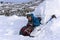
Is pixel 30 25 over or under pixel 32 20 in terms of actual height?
under

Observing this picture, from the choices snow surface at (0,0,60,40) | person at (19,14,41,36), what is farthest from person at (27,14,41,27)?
snow surface at (0,0,60,40)

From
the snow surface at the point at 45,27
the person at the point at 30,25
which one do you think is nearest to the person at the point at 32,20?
the person at the point at 30,25

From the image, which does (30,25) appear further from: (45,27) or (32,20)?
(45,27)

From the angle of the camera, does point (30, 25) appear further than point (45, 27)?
Yes

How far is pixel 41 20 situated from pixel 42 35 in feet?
4.23

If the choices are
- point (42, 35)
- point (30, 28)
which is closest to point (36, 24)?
point (30, 28)

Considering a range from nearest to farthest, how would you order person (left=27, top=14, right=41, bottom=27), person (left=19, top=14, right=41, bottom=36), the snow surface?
the snow surface → person (left=19, top=14, right=41, bottom=36) → person (left=27, top=14, right=41, bottom=27)

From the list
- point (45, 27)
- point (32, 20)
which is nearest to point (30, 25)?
point (32, 20)

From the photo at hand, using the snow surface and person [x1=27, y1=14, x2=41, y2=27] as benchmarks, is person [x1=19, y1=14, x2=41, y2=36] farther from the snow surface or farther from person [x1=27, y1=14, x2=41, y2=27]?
the snow surface

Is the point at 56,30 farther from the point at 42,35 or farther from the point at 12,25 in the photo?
the point at 12,25

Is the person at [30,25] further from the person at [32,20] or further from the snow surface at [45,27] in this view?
the snow surface at [45,27]

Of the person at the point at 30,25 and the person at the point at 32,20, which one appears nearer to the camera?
the person at the point at 30,25

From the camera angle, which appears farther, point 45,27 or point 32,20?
point 32,20

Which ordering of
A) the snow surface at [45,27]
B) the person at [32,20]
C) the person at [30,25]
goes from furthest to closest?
1. the person at [32,20]
2. the person at [30,25]
3. the snow surface at [45,27]
